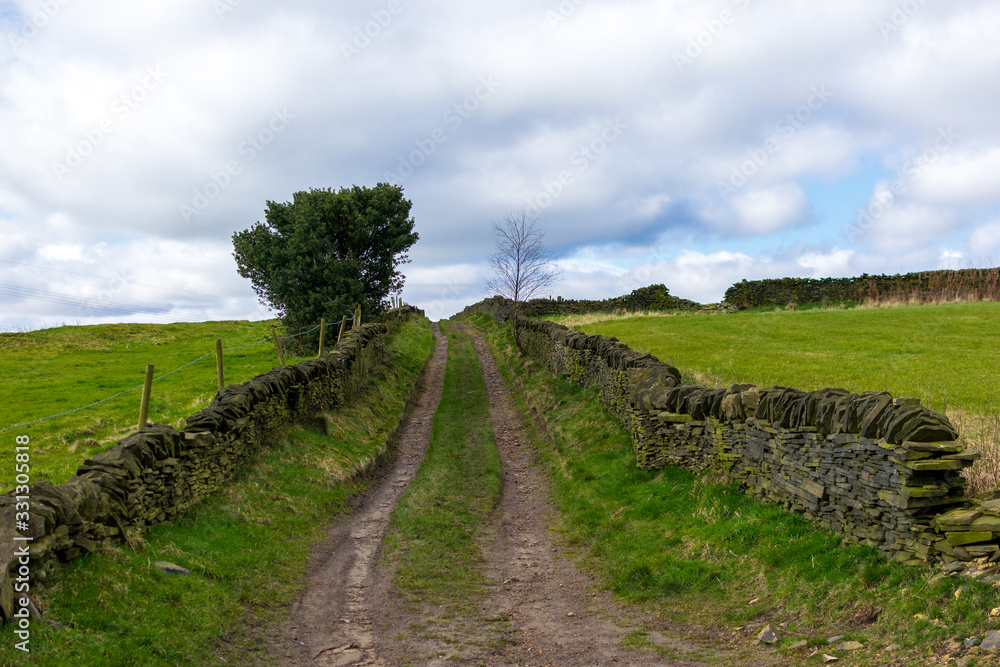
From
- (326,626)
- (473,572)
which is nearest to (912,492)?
(473,572)

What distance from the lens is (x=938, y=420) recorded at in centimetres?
718

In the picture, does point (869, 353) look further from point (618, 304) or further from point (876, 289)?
point (618, 304)

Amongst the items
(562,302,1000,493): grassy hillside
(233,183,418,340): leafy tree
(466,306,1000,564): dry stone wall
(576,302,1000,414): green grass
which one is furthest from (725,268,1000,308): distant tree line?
(466,306,1000,564): dry stone wall

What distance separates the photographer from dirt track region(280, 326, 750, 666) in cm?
768

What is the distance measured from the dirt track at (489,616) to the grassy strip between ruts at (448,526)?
0.16 m

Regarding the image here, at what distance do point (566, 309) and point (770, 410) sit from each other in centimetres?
4468

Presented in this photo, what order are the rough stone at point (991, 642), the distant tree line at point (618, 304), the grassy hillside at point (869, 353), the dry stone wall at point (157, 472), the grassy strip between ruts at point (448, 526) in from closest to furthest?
1. the rough stone at point (991, 642)
2. the dry stone wall at point (157, 472)
3. the grassy strip between ruts at point (448, 526)
4. the grassy hillside at point (869, 353)
5. the distant tree line at point (618, 304)

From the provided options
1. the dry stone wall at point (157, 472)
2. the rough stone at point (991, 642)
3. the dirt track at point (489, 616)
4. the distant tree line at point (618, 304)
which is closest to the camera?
the rough stone at point (991, 642)

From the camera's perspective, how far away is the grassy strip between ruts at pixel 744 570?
6.18 metres

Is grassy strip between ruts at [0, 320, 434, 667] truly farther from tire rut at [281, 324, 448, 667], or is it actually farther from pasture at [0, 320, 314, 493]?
pasture at [0, 320, 314, 493]

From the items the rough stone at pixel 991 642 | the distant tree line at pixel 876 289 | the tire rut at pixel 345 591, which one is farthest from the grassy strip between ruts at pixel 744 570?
the distant tree line at pixel 876 289

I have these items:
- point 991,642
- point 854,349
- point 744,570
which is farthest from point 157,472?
point 854,349

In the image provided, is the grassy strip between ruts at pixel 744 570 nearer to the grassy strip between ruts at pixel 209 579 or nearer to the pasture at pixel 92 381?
the grassy strip between ruts at pixel 209 579

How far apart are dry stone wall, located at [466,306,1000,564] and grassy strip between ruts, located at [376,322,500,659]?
4127 millimetres
